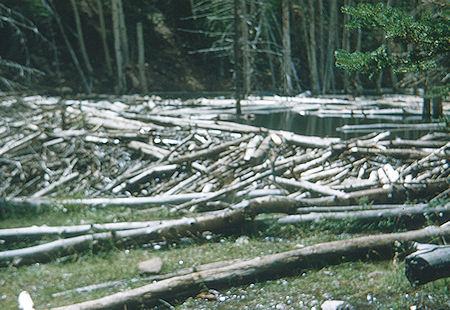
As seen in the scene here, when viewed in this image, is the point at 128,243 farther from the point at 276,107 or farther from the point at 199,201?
the point at 276,107

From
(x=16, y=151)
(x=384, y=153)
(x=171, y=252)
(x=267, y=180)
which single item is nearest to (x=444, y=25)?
(x=171, y=252)

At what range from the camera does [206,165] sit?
8.60 meters

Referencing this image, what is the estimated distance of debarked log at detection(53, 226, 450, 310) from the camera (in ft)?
13.9

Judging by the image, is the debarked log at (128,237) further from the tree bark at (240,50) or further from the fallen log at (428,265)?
the tree bark at (240,50)

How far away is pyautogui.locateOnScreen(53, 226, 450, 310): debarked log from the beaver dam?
1 centimetres

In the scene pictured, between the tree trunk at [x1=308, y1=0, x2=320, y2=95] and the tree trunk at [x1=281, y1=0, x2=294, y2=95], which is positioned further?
the tree trunk at [x1=308, y1=0, x2=320, y2=95]

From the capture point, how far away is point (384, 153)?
26.5 feet

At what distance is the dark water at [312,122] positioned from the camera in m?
11.7


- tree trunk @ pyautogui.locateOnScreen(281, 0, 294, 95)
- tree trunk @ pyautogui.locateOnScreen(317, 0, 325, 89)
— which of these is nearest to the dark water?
tree trunk @ pyautogui.locateOnScreen(281, 0, 294, 95)

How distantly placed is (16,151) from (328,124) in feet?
27.1

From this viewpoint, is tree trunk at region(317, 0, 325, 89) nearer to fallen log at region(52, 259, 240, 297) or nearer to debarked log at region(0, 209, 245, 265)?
debarked log at region(0, 209, 245, 265)

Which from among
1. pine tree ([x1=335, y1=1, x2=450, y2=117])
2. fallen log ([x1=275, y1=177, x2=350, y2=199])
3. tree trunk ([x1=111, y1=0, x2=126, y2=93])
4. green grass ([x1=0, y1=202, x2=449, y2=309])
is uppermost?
tree trunk ([x1=111, y1=0, x2=126, y2=93])

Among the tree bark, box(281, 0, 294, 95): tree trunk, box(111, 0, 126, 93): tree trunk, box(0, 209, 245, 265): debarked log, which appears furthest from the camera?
box(111, 0, 126, 93): tree trunk

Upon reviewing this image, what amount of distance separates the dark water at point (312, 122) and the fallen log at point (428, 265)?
706 cm
